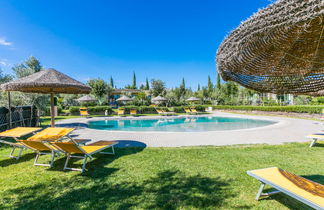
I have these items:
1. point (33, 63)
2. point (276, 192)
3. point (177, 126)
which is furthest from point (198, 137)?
point (33, 63)

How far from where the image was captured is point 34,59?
1438 cm

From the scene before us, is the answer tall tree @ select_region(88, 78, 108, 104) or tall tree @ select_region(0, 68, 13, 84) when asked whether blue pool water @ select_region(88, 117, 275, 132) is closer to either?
tall tree @ select_region(0, 68, 13, 84)

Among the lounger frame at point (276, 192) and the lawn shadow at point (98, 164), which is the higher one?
the lounger frame at point (276, 192)

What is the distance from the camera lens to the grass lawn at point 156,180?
2.62 m

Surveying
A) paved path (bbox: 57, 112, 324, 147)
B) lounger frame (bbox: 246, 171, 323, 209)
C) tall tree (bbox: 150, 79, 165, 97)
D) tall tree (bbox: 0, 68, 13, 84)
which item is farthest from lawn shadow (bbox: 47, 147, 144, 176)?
tall tree (bbox: 150, 79, 165, 97)

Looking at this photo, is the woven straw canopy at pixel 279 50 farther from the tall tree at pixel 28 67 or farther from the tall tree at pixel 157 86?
the tall tree at pixel 157 86

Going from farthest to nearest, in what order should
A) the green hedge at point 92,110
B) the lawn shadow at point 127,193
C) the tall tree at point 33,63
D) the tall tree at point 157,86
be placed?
the tall tree at point 157,86 < the green hedge at point 92,110 < the tall tree at point 33,63 < the lawn shadow at point 127,193

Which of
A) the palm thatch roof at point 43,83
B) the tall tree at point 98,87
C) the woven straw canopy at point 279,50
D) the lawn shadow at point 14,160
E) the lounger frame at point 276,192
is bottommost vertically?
the lawn shadow at point 14,160

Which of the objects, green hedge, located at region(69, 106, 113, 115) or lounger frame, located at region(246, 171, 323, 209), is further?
green hedge, located at region(69, 106, 113, 115)

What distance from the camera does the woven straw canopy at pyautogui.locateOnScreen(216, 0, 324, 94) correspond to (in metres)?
1.29

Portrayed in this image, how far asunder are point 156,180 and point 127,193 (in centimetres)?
69

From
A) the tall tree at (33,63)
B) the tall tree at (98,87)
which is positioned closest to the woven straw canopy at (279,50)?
the tall tree at (33,63)

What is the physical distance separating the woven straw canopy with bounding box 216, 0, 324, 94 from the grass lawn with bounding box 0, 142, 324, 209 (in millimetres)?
1903

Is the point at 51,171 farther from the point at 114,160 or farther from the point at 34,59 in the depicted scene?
the point at 34,59
